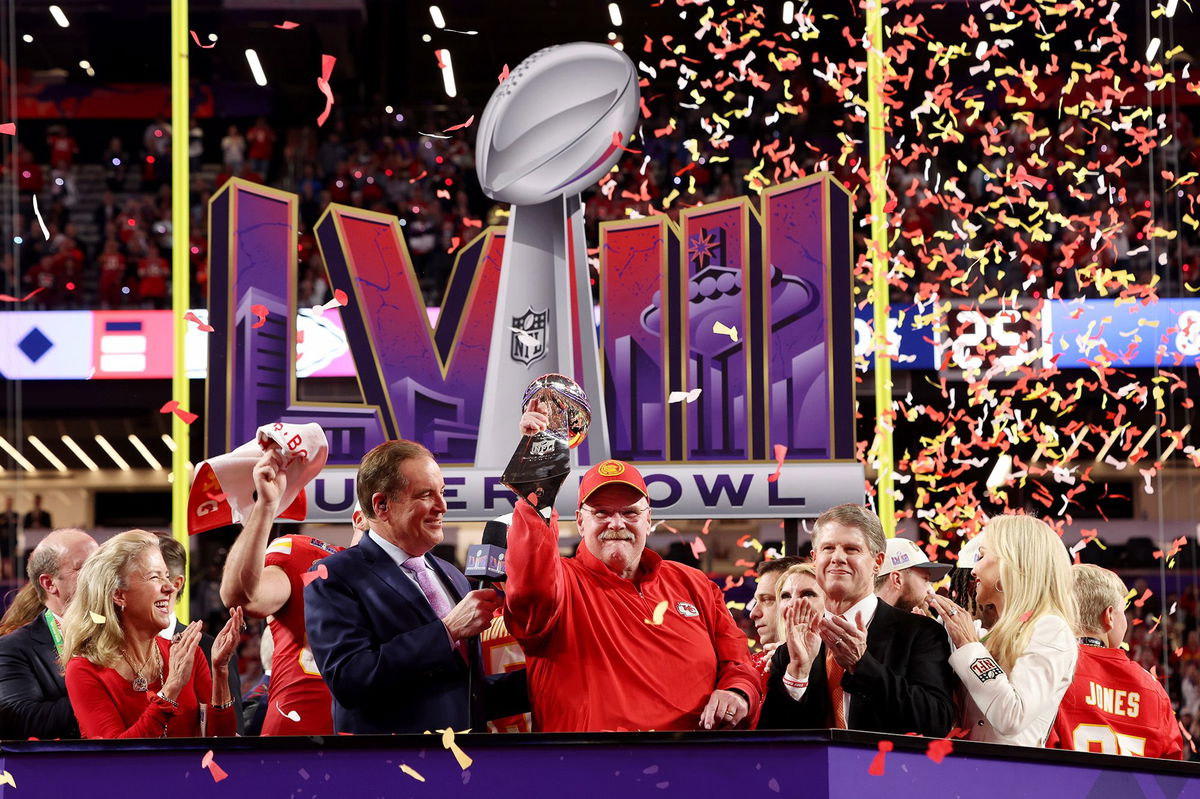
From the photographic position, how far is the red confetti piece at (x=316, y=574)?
3.14 meters

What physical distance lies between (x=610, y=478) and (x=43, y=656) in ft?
5.08

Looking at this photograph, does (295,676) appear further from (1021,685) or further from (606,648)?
(1021,685)

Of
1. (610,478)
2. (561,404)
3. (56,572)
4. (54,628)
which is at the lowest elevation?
(54,628)

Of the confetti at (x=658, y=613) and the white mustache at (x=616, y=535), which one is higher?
the white mustache at (x=616, y=535)

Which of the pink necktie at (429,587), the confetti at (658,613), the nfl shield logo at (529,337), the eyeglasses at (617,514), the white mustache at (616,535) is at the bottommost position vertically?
the confetti at (658,613)

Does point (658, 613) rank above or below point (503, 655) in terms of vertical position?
above

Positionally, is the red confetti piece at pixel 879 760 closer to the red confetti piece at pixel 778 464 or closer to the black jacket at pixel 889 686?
the black jacket at pixel 889 686

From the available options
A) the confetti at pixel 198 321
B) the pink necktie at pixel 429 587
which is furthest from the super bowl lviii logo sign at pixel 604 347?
the pink necktie at pixel 429 587

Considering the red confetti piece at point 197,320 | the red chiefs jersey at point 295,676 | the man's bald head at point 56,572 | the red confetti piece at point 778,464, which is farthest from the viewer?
the red confetti piece at point 778,464

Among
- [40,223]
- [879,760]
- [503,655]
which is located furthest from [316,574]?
→ [40,223]

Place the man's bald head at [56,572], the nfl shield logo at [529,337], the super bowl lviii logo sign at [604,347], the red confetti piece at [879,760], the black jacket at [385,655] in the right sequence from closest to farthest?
the red confetti piece at [879,760], the black jacket at [385,655], the man's bald head at [56,572], the super bowl lviii logo sign at [604,347], the nfl shield logo at [529,337]

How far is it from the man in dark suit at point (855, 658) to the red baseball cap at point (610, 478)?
43 centimetres

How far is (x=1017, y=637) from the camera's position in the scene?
330cm

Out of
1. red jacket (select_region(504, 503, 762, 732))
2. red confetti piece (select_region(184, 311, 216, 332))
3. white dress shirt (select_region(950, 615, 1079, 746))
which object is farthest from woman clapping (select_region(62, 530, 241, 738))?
red confetti piece (select_region(184, 311, 216, 332))
